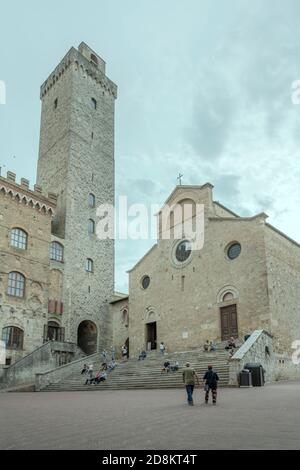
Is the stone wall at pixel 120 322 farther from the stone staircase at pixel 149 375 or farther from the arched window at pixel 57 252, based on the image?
the stone staircase at pixel 149 375

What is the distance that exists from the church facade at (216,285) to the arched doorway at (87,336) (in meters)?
3.42

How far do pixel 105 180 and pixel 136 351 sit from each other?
1672 centimetres

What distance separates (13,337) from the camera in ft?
92.9

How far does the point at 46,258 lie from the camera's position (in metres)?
32.1

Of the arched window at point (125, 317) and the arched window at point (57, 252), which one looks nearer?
the arched window at point (57, 252)

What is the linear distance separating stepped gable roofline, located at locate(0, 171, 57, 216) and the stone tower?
1.82 m

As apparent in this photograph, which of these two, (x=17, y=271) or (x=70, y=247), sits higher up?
(x=70, y=247)

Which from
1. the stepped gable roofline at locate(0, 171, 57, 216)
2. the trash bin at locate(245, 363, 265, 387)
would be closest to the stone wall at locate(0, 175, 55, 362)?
the stepped gable roofline at locate(0, 171, 57, 216)

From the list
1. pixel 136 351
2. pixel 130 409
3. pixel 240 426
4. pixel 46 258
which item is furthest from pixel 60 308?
pixel 240 426

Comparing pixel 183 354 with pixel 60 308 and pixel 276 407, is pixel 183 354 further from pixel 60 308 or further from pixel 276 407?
pixel 276 407

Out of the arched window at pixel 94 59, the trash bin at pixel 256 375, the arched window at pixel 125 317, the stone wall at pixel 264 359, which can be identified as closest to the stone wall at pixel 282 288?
the stone wall at pixel 264 359

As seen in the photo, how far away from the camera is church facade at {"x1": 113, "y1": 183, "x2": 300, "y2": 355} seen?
25484 millimetres

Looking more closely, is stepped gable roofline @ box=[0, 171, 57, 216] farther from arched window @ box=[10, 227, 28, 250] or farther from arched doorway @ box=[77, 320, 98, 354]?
arched doorway @ box=[77, 320, 98, 354]

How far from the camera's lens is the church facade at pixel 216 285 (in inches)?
1003
